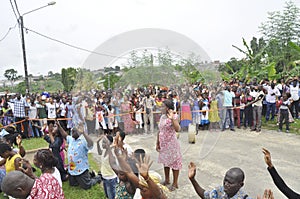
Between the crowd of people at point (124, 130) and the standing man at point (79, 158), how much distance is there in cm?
2

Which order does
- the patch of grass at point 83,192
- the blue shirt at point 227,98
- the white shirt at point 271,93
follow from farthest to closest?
1. the white shirt at point 271,93
2. the blue shirt at point 227,98
3. the patch of grass at point 83,192

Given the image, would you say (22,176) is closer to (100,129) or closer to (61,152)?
(100,129)

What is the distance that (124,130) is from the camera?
372 centimetres

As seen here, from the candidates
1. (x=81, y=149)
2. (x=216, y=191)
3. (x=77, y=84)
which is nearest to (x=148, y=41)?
(x=77, y=84)

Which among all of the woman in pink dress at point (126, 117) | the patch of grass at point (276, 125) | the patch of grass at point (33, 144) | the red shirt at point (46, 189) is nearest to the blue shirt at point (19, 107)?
the patch of grass at point (33, 144)

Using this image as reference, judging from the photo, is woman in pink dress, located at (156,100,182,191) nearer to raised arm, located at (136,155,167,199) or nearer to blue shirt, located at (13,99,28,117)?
raised arm, located at (136,155,167,199)

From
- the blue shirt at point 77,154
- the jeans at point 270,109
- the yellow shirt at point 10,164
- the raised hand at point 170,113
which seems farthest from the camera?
the jeans at point 270,109

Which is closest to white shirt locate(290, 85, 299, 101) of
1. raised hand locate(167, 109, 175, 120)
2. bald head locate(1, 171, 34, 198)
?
raised hand locate(167, 109, 175, 120)

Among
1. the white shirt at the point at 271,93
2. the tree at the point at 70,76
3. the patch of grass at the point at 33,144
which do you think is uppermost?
the tree at the point at 70,76

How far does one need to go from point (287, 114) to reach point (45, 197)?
24.5ft

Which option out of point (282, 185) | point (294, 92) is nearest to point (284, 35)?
point (294, 92)

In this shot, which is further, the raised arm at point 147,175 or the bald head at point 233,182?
the bald head at point 233,182

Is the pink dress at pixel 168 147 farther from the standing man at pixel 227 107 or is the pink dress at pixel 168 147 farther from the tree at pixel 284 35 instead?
the tree at pixel 284 35

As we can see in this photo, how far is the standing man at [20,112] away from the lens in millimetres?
8406
